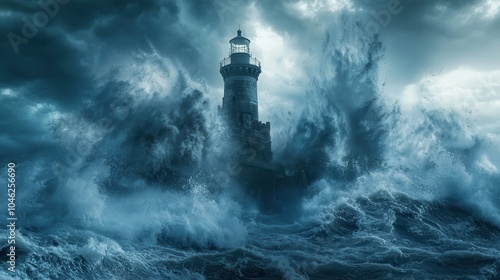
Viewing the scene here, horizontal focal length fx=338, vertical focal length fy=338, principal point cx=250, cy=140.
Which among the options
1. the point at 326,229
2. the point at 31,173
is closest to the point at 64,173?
the point at 31,173

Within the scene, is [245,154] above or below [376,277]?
above

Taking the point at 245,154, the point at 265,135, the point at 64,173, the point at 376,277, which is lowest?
the point at 376,277

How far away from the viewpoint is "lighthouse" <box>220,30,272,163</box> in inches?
929

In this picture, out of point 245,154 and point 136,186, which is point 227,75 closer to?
point 245,154

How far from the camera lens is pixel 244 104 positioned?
80.8 feet

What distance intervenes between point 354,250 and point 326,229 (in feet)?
10.2

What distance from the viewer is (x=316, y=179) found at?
22.8 metres

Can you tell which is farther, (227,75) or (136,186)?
(227,75)

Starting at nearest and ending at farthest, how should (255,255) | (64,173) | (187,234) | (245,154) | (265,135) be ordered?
(255,255) → (187,234) → (64,173) → (245,154) → (265,135)

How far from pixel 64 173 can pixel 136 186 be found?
3.13 m

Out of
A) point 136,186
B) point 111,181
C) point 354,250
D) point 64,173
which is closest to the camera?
point 354,250

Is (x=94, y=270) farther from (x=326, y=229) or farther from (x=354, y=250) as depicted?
(x=326, y=229)

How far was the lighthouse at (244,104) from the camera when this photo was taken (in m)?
23.6

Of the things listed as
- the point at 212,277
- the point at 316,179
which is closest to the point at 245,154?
the point at 316,179
